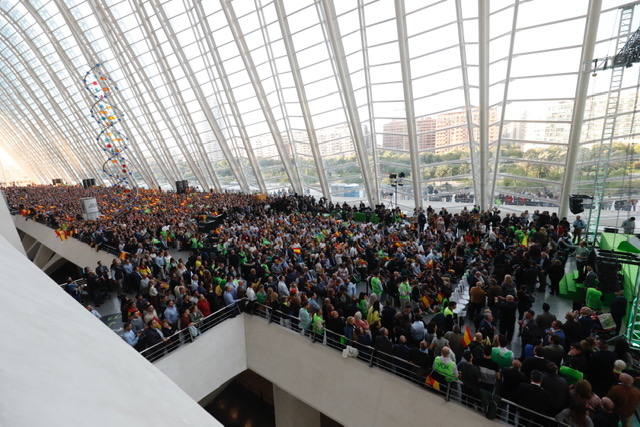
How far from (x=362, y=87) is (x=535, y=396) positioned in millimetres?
16184

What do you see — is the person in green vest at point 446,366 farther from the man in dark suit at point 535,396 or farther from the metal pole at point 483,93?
the metal pole at point 483,93

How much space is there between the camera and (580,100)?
44.9ft

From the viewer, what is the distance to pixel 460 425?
6.49 metres

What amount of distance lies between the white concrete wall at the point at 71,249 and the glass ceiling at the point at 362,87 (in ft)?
37.4

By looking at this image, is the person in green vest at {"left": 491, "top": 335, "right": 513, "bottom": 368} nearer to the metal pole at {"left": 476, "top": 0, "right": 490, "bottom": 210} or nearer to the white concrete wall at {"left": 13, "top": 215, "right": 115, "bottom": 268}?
the metal pole at {"left": 476, "top": 0, "right": 490, "bottom": 210}

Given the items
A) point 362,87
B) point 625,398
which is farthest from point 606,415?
point 362,87

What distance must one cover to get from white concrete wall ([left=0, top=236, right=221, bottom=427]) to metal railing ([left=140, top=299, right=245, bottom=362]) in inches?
257

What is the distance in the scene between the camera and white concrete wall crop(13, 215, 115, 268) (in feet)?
57.4

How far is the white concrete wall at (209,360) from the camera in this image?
9031 mm

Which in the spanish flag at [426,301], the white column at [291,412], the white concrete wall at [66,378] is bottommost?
the white column at [291,412]

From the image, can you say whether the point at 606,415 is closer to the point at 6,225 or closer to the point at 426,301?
the point at 426,301

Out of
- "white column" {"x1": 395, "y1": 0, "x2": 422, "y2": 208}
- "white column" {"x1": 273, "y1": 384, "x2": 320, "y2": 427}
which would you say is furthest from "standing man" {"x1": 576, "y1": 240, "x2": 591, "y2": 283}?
"white column" {"x1": 395, "y1": 0, "x2": 422, "y2": 208}

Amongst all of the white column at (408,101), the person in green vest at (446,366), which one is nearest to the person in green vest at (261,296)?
the person in green vest at (446,366)

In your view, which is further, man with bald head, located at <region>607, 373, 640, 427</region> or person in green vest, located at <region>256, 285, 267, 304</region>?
person in green vest, located at <region>256, 285, 267, 304</region>
